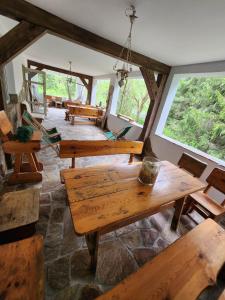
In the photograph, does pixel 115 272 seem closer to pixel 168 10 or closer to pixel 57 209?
pixel 57 209

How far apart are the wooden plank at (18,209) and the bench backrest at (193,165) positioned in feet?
6.43

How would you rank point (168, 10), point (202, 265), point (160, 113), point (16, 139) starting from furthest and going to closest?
point (160, 113) < point (16, 139) < point (168, 10) < point (202, 265)

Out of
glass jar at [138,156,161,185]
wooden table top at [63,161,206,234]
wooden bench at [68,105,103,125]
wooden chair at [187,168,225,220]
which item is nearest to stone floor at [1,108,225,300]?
wooden chair at [187,168,225,220]

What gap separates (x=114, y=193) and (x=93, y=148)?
36.2 inches

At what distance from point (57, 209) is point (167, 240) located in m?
1.36

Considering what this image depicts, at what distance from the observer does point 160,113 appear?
3504 mm

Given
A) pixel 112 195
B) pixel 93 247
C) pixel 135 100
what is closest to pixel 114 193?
pixel 112 195

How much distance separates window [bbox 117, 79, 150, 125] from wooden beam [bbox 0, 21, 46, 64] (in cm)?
466

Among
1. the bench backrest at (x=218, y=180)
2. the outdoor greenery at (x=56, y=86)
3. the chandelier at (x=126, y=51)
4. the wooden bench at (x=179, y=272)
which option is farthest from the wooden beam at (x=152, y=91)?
the outdoor greenery at (x=56, y=86)

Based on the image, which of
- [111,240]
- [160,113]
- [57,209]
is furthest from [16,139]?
[160,113]

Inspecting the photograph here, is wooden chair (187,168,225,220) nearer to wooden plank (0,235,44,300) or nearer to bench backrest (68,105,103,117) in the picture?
wooden plank (0,235,44,300)

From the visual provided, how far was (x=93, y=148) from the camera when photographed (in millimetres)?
1942

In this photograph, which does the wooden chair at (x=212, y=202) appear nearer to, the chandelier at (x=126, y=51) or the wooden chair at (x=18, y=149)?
the chandelier at (x=126, y=51)

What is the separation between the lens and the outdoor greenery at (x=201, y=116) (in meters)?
3.39
